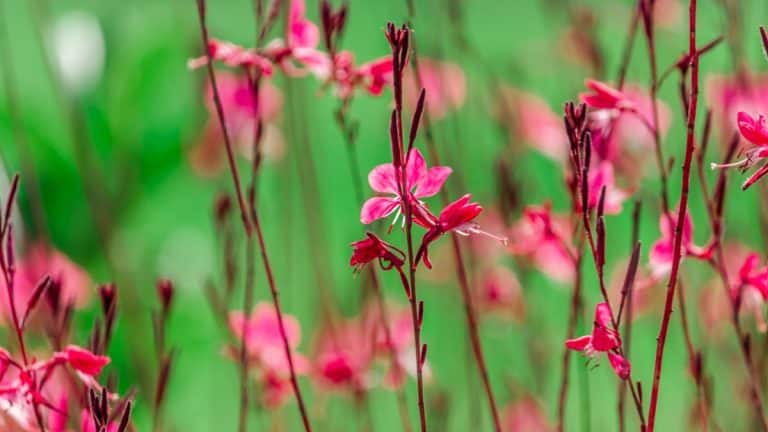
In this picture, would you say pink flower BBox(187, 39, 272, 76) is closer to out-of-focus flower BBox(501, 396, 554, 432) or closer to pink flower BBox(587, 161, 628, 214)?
pink flower BBox(587, 161, 628, 214)

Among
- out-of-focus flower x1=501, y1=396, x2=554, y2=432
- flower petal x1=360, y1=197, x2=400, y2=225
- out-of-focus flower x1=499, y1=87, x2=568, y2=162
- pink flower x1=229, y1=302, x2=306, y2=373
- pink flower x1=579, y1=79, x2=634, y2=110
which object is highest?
pink flower x1=579, y1=79, x2=634, y2=110

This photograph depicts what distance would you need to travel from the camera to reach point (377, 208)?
549 mm

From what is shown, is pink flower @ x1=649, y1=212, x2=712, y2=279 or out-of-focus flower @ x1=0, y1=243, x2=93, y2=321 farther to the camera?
out-of-focus flower @ x1=0, y1=243, x2=93, y2=321

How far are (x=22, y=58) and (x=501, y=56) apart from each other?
38.9 inches

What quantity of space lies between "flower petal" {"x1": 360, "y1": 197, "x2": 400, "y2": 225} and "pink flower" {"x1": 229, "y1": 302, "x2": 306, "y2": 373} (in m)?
0.36

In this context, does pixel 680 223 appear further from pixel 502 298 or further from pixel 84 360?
pixel 502 298

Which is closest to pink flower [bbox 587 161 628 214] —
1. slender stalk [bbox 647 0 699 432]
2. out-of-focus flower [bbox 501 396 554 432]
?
slender stalk [bbox 647 0 699 432]

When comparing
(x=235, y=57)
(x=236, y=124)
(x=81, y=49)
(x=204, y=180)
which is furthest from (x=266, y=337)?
(x=81, y=49)

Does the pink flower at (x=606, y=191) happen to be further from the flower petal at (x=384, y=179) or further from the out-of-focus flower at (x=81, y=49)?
the out-of-focus flower at (x=81, y=49)

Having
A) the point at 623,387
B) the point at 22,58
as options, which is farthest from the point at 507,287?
the point at 22,58

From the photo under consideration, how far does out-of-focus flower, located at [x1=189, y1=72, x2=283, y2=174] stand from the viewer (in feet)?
4.45

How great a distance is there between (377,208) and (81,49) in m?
1.59

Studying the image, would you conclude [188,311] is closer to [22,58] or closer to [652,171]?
[22,58]

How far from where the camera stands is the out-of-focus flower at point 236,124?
1.36 m
